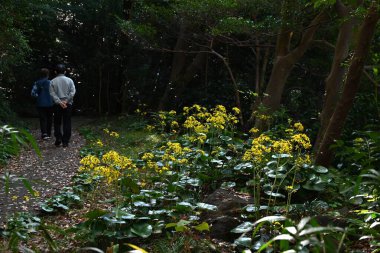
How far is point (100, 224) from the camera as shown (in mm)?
3814

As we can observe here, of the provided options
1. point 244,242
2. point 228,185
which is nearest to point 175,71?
point 228,185

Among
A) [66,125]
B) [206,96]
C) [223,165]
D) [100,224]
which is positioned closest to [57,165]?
[66,125]

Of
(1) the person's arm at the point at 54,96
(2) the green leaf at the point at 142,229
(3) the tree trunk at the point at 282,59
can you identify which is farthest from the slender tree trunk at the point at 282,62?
(2) the green leaf at the point at 142,229

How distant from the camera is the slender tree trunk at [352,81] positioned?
4492 mm

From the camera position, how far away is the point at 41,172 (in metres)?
6.68

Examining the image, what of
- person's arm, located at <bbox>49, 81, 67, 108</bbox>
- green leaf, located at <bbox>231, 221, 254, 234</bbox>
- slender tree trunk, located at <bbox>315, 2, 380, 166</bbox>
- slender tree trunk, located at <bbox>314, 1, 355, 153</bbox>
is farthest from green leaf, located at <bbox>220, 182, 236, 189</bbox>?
person's arm, located at <bbox>49, 81, 67, 108</bbox>

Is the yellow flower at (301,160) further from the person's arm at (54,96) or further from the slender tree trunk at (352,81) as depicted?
the person's arm at (54,96)

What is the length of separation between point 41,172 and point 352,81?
170 inches

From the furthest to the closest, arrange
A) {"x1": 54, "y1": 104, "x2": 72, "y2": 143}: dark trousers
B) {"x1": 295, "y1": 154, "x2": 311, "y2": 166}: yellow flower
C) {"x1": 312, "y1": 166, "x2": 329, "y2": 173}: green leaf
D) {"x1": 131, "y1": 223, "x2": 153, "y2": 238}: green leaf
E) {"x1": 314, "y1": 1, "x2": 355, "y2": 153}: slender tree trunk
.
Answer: {"x1": 54, "y1": 104, "x2": 72, "y2": 143}: dark trousers → {"x1": 314, "y1": 1, "x2": 355, "y2": 153}: slender tree trunk → {"x1": 312, "y1": 166, "x2": 329, "y2": 173}: green leaf → {"x1": 295, "y1": 154, "x2": 311, "y2": 166}: yellow flower → {"x1": 131, "y1": 223, "x2": 153, "y2": 238}: green leaf

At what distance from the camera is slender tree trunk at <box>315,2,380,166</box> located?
14.7 feet

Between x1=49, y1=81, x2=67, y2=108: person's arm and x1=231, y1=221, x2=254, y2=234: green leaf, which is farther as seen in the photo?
x1=49, y1=81, x2=67, y2=108: person's arm

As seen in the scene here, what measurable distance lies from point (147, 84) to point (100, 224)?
1152cm

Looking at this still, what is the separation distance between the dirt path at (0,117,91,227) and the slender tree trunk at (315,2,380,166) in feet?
9.57

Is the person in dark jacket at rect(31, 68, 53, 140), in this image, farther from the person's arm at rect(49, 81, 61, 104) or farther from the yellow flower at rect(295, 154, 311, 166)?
the yellow flower at rect(295, 154, 311, 166)
